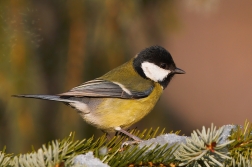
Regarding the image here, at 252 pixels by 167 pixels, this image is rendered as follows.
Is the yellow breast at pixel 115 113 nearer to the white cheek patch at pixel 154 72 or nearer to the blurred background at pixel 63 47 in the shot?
the blurred background at pixel 63 47

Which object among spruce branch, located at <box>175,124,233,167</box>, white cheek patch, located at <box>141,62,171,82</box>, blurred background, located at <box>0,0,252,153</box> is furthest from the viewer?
white cheek patch, located at <box>141,62,171,82</box>

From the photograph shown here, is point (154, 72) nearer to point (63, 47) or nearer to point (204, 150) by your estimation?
point (63, 47)

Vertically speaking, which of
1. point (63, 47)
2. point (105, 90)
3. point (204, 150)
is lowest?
point (204, 150)

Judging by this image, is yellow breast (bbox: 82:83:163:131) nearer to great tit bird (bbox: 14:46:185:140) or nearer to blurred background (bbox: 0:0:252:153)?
great tit bird (bbox: 14:46:185:140)

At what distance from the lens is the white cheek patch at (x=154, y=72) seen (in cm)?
235

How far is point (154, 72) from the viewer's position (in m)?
2.37

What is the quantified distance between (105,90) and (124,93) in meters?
0.11

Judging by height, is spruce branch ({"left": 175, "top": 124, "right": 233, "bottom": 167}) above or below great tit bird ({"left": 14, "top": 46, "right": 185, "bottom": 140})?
below

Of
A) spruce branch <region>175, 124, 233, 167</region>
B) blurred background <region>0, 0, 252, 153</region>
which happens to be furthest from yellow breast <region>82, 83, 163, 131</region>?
spruce branch <region>175, 124, 233, 167</region>

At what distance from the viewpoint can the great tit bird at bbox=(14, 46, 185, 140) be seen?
210cm

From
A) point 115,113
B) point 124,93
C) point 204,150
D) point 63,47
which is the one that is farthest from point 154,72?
point 204,150

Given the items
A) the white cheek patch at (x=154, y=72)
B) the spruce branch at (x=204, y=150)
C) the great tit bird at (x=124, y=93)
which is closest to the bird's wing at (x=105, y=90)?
the great tit bird at (x=124, y=93)

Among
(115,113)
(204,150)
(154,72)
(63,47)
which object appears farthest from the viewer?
(154,72)

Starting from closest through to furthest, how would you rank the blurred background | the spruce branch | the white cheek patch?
the spruce branch → the blurred background → the white cheek patch
